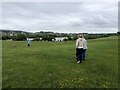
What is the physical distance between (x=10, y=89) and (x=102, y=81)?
492 cm

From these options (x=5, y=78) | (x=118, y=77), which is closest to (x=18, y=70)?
(x=5, y=78)

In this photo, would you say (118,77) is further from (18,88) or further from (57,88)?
(18,88)

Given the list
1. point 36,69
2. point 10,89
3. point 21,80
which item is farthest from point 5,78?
point 36,69

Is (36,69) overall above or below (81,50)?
below

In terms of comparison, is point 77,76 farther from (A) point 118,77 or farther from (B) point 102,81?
(A) point 118,77

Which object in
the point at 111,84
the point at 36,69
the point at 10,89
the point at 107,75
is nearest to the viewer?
the point at 10,89

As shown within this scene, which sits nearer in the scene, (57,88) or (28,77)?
(57,88)

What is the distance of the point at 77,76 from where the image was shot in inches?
501

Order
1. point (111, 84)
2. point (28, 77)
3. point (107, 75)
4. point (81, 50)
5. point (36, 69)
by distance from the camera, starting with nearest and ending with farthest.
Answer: point (111, 84)
point (28, 77)
point (107, 75)
point (36, 69)
point (81, 50)

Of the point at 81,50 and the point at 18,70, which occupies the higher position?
the point at 81,50

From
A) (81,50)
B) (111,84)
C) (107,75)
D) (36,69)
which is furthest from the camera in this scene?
(81,50)

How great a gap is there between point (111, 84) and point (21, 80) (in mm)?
4772

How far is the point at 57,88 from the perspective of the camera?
1036cm

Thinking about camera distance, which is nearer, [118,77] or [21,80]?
[21,80]
